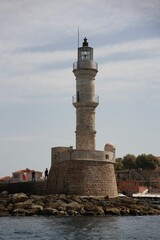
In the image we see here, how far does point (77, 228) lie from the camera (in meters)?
22.9

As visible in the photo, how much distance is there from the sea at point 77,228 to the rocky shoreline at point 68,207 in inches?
55.5

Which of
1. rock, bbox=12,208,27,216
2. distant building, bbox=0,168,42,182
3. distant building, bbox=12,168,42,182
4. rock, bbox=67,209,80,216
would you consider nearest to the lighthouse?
rock, bbox=67,209,80,216

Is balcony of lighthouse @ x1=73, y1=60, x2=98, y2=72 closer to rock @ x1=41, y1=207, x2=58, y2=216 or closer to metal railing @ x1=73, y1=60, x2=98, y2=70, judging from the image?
metal railing @ x1=73, y1=60, x2=98, y2=70

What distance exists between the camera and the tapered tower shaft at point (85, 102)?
37688 mm

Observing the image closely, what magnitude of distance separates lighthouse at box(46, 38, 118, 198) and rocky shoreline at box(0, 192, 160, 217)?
141 centimetres

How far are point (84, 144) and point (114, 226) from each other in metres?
13.5

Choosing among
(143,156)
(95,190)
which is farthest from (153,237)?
(143,156)

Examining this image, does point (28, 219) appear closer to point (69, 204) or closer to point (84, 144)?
point (69, 204)

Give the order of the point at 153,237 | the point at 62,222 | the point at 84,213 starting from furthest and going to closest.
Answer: the point at 84,213 < the point at 62,222 < the point at 153,237

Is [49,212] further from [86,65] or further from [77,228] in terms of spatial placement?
[86,65]

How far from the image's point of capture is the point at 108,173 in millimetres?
35844

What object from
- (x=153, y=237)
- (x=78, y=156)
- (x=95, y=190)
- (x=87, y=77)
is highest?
(x=87, y=77)

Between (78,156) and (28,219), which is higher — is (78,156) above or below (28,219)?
above

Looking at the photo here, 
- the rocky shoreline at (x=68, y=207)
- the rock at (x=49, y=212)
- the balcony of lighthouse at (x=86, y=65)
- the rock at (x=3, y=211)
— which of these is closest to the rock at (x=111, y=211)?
the rocky shoreline at (x=68, y=207)
